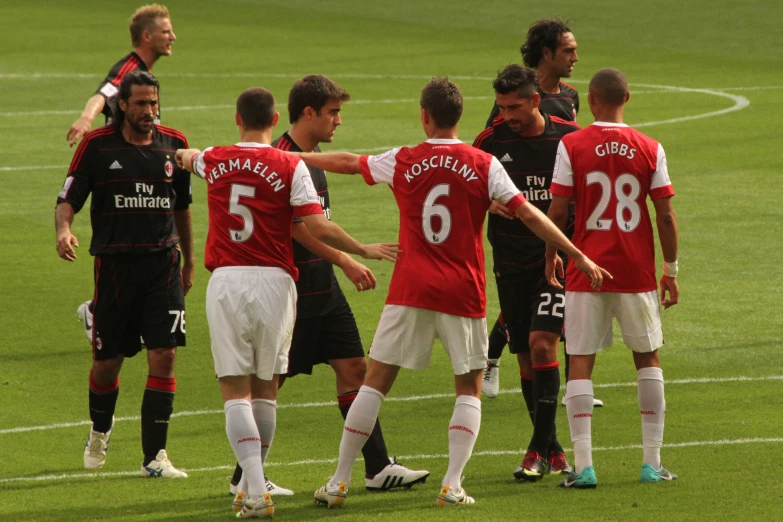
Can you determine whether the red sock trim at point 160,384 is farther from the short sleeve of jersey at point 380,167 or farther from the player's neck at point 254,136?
the short sleeve of jersey at point 380,167

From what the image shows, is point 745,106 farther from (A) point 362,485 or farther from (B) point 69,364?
(A) point 362,485

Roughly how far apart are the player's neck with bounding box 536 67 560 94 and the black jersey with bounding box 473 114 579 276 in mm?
722

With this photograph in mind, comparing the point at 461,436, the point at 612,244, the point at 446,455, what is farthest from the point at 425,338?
the point at 446,455

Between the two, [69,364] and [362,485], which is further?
[69,364]

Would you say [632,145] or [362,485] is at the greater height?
[632,145]

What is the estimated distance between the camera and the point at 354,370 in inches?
280

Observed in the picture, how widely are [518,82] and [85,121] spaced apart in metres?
3.01

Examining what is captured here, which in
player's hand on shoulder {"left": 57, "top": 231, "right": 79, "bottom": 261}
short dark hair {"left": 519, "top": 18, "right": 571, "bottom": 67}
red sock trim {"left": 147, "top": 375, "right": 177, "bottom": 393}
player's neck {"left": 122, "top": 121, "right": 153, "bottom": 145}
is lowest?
red sock trim {"left": 147, "top": 375, "right": 177, "bottom": 393}

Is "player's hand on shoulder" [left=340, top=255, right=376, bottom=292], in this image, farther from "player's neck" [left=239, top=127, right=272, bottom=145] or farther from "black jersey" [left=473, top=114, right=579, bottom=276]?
"black jersey" [left=473, top=114, right=579, bottom=276]

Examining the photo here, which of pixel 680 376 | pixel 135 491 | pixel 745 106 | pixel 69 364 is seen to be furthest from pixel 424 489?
pixel 745 106

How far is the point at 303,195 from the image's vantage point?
6.28m

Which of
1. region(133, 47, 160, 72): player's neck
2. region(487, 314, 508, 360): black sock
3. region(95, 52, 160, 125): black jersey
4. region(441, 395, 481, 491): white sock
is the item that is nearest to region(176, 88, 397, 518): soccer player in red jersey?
region(441, 395, 481, 491): white sock

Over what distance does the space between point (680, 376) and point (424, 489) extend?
3200 millimetres

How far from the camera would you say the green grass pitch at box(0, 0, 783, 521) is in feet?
22.1
